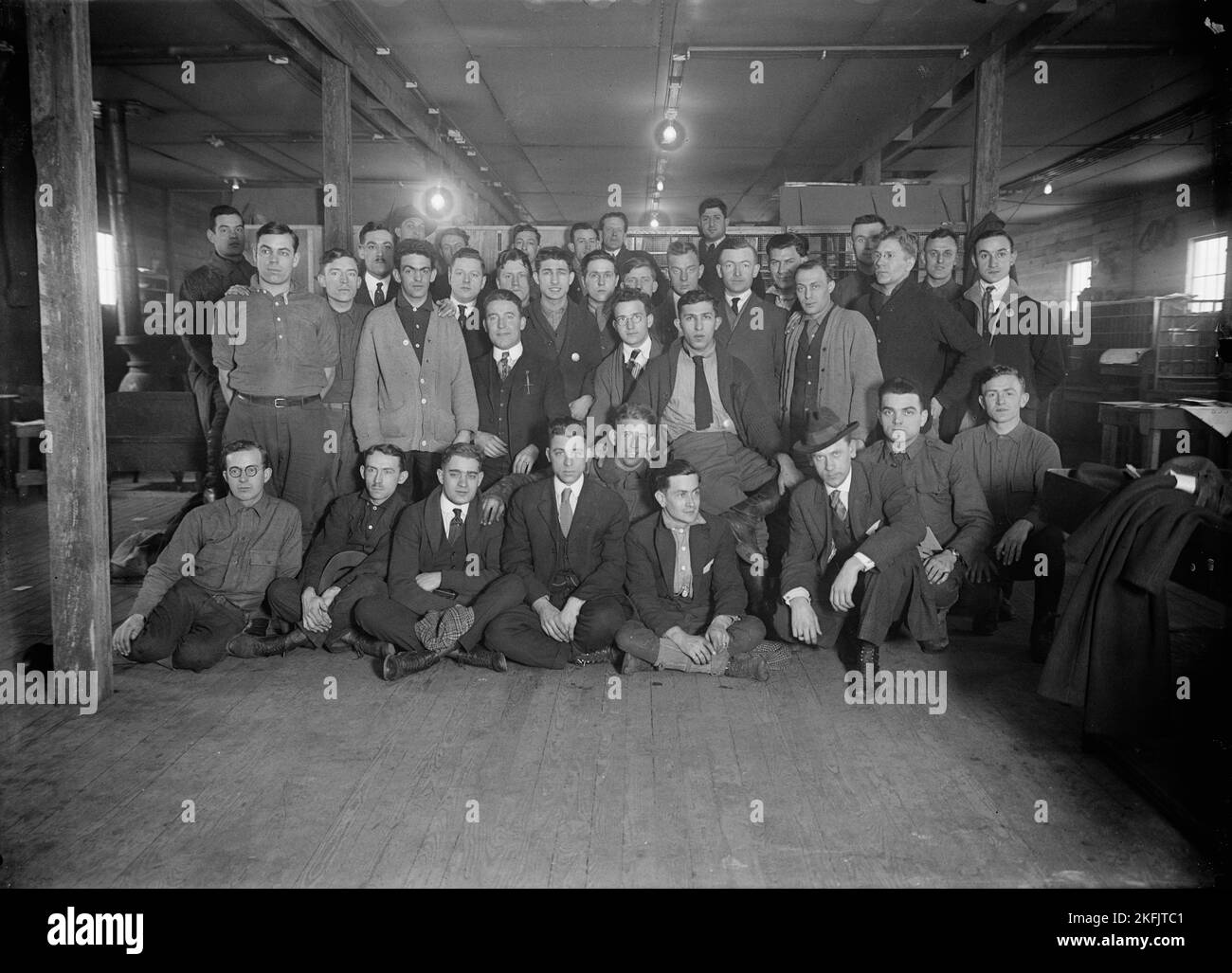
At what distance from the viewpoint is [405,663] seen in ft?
13.1

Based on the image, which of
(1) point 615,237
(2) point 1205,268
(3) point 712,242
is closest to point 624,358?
(1) point 615,237

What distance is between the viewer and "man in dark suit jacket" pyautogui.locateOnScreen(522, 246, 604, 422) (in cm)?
498

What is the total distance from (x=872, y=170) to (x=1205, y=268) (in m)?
6.19

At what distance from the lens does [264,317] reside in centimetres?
461

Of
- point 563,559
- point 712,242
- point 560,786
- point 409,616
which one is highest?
point 712,242

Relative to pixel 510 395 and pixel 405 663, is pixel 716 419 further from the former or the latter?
pixel 405 663

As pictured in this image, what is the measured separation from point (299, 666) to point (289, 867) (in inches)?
70.8

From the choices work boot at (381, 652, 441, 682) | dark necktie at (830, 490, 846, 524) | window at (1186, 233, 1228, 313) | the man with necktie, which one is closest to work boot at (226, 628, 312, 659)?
work boot at (381, 652, 441, 682)

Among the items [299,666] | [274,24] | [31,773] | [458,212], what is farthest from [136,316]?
[31,773]

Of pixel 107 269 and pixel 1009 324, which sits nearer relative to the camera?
pixel 1009 324

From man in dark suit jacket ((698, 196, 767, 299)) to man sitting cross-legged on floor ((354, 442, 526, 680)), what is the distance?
2190mm

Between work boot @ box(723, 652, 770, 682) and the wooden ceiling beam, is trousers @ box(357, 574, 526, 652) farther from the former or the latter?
the wooden ceiling beam

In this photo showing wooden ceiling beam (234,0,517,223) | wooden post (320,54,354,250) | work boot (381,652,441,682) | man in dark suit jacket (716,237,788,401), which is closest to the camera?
work boot (381,652,441,682)

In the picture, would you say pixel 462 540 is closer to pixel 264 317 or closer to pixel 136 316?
pixel 264 317
